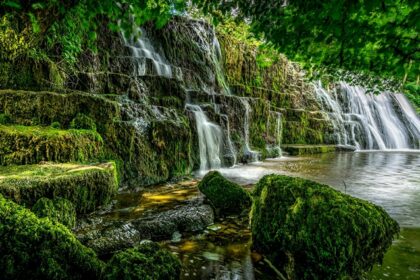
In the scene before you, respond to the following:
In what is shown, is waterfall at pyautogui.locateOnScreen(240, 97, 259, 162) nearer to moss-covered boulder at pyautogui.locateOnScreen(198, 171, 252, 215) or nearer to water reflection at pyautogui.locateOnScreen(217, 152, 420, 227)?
water reflection at pyautogui.locateOnScreen(217, 152, 420, 227)

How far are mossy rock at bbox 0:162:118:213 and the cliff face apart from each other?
182 cm

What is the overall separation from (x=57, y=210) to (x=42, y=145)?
Result: 185 cm

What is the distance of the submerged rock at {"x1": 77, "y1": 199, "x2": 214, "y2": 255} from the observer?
3301 millimetres

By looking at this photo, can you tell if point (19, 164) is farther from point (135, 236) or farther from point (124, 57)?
point (124, 57)

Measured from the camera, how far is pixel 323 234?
2619mm

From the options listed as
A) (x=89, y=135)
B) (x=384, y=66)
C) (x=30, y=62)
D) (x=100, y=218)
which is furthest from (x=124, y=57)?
(x=384, y=66)

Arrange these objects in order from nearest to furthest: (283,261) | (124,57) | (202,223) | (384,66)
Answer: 1. (384,66)
2. (283,261)
3. (202,223)
4. (124,57)

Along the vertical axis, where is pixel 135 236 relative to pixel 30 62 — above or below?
below

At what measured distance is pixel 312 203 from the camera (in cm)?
288

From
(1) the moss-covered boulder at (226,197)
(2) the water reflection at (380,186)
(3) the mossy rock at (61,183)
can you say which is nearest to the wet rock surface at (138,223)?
(3) the mossy rock at (61,183)

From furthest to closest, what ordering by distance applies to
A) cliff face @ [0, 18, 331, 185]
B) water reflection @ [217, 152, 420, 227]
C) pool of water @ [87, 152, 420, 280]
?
cliff face @ [0, 18, 331, 185] < water reflection @ [217, 152, 420, 227] < pool of water @ [87, 152, 420, 280]

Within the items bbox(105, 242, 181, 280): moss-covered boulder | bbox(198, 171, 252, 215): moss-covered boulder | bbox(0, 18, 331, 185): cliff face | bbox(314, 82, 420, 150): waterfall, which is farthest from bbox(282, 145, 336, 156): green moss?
bbox(105, 242, 181, 280): moss-covered boulder

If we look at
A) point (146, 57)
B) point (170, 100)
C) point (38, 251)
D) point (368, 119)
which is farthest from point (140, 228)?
point (368, 119)

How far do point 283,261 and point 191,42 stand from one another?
49.9 ft
